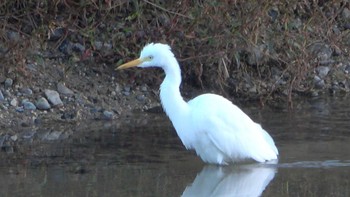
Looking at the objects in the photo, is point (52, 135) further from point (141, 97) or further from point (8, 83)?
point (141, 97)

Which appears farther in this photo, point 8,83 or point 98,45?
point 98,45

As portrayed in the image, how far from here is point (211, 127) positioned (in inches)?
348

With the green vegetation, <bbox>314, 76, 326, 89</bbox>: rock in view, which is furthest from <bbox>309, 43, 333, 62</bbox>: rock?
<bbox>314, 76, 326, 89</bbox>: rock

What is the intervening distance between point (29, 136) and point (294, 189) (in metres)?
2.95

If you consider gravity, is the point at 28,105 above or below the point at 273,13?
below

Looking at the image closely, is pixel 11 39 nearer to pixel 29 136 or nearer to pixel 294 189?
pixel 29 136

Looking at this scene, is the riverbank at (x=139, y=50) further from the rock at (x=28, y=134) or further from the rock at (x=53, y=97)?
the rock at (x=28, y=134)

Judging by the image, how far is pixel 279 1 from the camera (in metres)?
11.3

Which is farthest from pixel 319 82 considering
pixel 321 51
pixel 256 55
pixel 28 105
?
pixel 28 105

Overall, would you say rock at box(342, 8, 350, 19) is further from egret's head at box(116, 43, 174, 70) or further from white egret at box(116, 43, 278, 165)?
egret's head at box(116, 43, 174, 70)

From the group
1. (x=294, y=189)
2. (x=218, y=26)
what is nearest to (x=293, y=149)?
(x=294, y=189)

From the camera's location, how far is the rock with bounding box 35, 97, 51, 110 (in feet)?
33.9

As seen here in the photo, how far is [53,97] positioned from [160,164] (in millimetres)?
2324

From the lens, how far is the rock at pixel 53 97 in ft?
34.4
